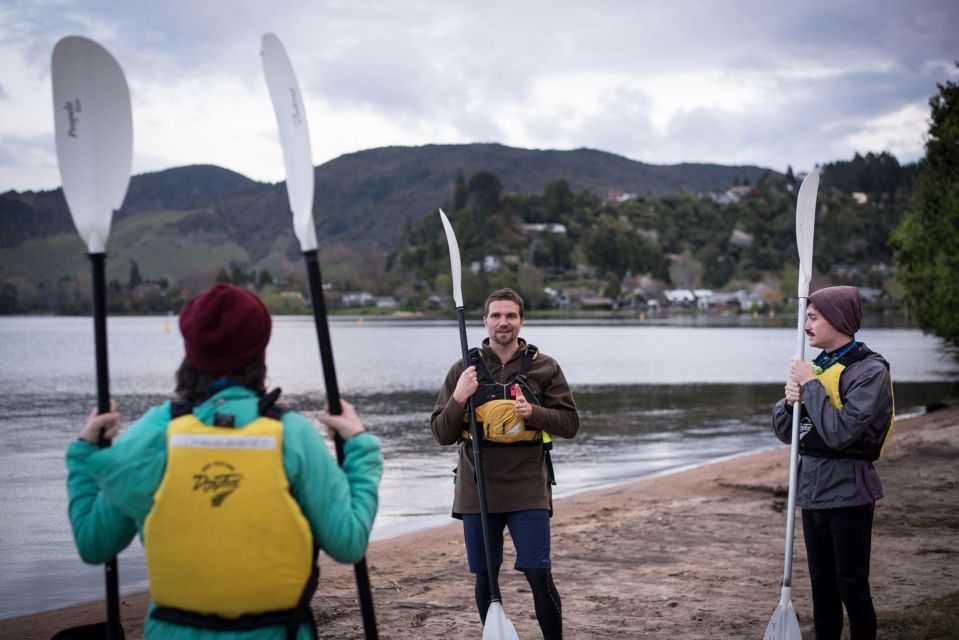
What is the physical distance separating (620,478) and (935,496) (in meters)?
5.86

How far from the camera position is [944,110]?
3122 cm

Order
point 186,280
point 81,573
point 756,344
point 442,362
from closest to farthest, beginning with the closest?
point 81,573 < point 442,362 < point 756,344 < point 186,280

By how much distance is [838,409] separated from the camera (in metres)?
4.59

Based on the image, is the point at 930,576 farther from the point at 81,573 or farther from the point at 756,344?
the point at 756,344

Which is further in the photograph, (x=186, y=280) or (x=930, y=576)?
(x=186, y=280)

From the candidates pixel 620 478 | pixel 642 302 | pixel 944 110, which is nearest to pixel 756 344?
pixel 944 110

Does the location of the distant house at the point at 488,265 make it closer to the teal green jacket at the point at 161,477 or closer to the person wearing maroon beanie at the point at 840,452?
the person wearing maroon beanie at the point at 840,452

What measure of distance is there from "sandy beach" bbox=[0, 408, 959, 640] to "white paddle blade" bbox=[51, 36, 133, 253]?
3978 millimetres

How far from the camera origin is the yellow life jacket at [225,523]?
2463 mm

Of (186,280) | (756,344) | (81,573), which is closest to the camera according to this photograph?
(81,573)

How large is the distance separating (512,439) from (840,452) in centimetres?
172

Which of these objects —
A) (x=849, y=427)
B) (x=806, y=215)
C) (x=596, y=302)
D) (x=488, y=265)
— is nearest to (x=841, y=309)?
(x=849, y=427)

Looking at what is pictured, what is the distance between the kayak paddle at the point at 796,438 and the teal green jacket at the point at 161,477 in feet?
9.58

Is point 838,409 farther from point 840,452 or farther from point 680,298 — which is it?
point 680,298
